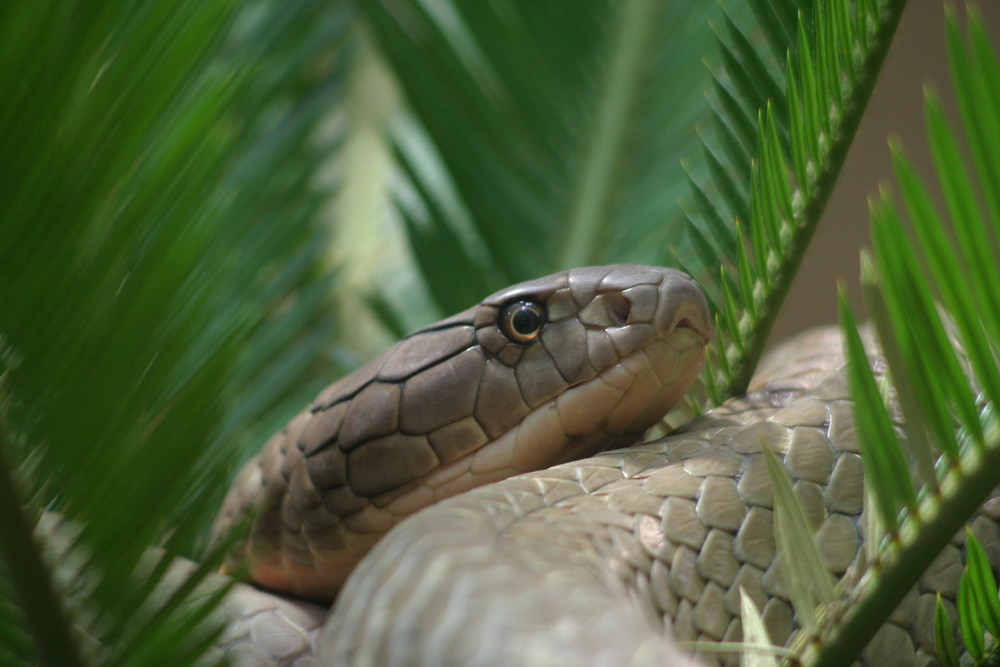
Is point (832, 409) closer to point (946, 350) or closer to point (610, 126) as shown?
point (946, 350)

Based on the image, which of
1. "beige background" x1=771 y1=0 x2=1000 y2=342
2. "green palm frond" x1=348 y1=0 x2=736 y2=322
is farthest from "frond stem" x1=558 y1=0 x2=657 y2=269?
"beige background" x1=771 y1=0 x2=1000 y2=342

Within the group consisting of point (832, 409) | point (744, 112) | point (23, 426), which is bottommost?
point (832, 409)

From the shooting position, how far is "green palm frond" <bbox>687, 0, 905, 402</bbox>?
0.94m

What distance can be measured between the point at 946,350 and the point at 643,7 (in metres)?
1.20

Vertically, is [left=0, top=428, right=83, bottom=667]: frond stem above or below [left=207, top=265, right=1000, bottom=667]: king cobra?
above

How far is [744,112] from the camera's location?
1106 millimetres

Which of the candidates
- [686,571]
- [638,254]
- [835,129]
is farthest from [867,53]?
[638,254]

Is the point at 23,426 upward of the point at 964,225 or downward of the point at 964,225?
upward

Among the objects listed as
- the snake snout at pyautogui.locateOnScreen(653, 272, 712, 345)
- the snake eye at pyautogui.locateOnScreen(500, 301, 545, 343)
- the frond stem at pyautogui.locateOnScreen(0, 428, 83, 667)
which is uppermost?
the frond stem at pyautogui.locateOnScreen(0, 428, 83, 667)

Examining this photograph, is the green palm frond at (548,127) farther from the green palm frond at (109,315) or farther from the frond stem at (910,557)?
the frond stem at (910,557)

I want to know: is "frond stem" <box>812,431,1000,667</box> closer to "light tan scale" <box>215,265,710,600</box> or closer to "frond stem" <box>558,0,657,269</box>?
"light tan scale" <box>215,265,710,600</box>

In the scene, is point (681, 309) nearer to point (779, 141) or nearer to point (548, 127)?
point (779, 141)

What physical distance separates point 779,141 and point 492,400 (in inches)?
17.4

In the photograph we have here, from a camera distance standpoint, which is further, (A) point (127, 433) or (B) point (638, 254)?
(B) point (638, 254)
